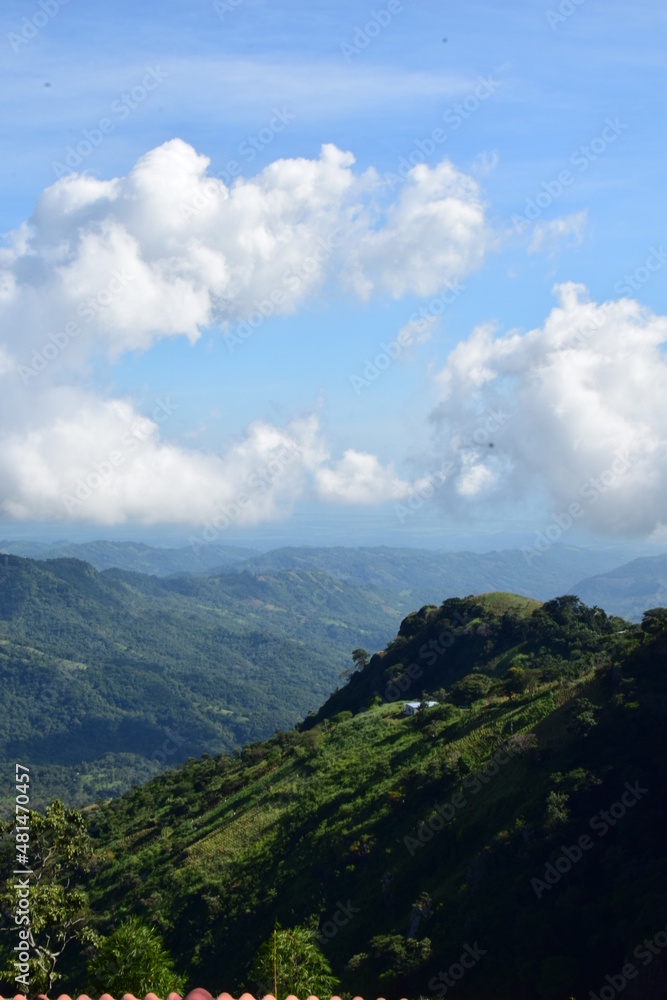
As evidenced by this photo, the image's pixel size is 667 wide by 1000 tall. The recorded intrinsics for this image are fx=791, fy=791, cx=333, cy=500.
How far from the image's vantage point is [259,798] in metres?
63.5

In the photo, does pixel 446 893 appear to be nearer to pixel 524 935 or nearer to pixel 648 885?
pixel 524 935

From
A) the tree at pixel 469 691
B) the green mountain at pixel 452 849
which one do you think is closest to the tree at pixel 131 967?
the green mountain at pixel 452 849

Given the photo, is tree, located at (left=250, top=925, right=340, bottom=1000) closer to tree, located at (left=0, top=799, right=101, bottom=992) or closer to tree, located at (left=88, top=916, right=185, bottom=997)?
tree, located at (left=88, top=916, right=185, bottom=997)

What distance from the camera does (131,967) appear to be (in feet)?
89.7

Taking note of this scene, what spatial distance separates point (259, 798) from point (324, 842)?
1453 cm

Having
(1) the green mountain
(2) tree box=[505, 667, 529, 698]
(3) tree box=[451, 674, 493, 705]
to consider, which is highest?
(2) tree box=[505, 667, 529, 698]

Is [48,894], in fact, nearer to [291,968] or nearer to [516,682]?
[291,968]

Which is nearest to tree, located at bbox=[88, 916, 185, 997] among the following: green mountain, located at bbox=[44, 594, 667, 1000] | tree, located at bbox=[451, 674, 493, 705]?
green mountain, located at bbox=[44, 594, 667, 1000]

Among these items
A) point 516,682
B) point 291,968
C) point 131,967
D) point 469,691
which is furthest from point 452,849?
point 469,691

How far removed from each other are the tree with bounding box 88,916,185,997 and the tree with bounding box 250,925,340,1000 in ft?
11.2

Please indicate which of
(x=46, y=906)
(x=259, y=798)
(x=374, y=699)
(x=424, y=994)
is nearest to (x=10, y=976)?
(x=46, y=906)

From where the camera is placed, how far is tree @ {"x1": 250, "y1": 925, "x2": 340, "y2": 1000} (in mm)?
26797

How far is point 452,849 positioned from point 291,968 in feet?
58.0

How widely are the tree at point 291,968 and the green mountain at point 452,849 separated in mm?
8171
